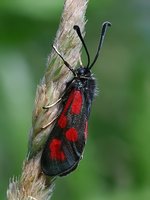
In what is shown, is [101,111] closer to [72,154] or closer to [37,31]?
[37,31]

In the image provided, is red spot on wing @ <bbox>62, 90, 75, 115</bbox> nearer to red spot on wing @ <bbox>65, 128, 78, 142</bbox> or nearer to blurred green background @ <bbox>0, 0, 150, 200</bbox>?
red spot on wing @ <bbox>65, 128, 78, 142</bbox>

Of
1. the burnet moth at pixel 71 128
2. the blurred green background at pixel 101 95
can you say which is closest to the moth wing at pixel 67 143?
the burnet moth at pixel 71 128

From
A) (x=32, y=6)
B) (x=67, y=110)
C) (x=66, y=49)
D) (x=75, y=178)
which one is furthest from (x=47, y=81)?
(x=32, y=6)

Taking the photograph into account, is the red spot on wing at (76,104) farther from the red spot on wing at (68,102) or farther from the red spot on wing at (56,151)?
the red spot on wing at (56,151)

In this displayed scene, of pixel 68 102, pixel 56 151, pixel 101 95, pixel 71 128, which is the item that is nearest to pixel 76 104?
pixel 68 102

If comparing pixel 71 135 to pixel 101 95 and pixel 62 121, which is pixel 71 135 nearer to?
pixel 62 121

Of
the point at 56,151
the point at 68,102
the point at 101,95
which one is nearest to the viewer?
the point at 56,151

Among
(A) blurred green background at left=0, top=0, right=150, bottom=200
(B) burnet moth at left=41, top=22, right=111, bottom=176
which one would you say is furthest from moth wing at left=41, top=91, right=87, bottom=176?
(A) blurred green background at left=0, top=0, right=150, bottom=200

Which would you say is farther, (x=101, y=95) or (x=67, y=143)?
(x=101, y=95)
